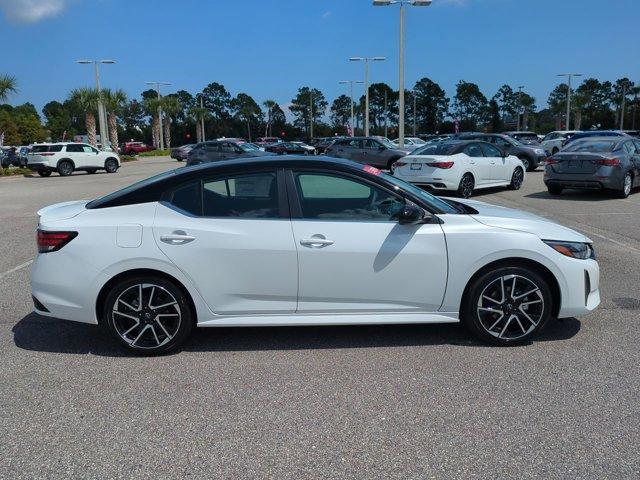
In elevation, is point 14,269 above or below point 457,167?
below

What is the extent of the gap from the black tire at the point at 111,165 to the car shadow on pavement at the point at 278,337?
2837 centimetres

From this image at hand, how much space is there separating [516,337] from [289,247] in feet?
6.35

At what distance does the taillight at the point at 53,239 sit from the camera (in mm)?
4215

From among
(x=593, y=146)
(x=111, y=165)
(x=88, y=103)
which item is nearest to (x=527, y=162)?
(x=593, y=146)

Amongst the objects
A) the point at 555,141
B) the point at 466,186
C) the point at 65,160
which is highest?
the point at 555,141

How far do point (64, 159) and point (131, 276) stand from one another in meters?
28.0

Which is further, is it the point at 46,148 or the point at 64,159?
the point at 64,159

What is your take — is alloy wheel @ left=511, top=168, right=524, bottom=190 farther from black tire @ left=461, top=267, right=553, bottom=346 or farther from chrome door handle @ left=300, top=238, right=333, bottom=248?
chrome door handle @ left=300, top=238, right=333, bottom=248

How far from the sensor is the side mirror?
13.7ft

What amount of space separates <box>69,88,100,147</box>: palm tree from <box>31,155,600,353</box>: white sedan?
46.9 metres

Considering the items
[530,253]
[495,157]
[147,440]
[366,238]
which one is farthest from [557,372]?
[495,157]

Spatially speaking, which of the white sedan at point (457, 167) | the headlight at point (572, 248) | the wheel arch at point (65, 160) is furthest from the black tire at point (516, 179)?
the wheel arch at point (65, 160)

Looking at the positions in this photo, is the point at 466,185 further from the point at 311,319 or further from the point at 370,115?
the point at 370,115

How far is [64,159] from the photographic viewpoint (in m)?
29.1
